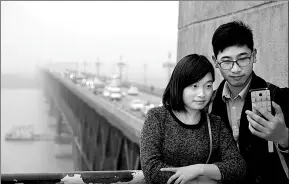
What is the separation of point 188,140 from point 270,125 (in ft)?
1.40

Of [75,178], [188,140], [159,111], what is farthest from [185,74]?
[75,178]

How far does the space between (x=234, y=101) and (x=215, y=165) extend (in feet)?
1.44

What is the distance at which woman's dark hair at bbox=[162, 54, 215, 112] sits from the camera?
218 centimetres

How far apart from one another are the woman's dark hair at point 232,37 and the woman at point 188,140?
0.21m

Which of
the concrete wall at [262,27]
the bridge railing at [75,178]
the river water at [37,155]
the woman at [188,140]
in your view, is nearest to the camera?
the woman at [188,140]

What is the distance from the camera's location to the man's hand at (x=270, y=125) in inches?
80.0

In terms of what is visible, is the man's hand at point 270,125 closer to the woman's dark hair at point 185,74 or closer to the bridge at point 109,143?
→ the woman's dark hair at point 185,74

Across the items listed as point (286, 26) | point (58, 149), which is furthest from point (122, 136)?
point (58, 149)

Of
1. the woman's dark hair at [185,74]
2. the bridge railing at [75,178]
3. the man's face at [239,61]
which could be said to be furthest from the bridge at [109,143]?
the man's face at [239,61]

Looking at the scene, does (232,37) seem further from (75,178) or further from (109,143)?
(109,143)

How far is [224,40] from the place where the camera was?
2.33 m

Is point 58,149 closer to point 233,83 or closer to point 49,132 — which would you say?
point 49,132

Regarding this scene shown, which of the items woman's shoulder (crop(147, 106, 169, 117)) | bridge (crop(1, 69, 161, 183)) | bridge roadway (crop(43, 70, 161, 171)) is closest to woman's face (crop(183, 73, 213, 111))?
woman's shoulder (crop(147, 106, 169, 117))

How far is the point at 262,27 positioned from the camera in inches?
136
